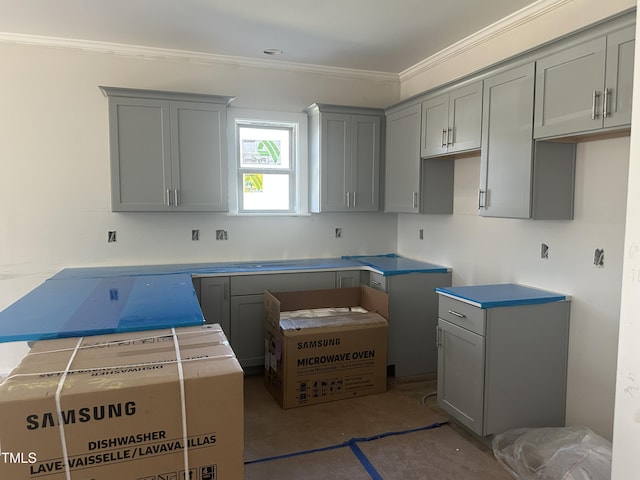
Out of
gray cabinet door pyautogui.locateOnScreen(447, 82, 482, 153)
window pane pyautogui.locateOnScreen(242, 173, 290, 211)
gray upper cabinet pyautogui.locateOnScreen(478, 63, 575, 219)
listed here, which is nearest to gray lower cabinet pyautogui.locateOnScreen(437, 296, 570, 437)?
gray upper cabinet pyautogui.locateOnScreen(478, 63, 575, 219)

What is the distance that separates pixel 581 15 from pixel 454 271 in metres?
2.00

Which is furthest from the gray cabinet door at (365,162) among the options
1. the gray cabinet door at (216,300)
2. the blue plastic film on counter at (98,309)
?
the blue plastic film on counter at (98,309)

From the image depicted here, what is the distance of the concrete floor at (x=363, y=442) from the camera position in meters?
2.51

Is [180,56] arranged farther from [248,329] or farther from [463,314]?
[463,314]

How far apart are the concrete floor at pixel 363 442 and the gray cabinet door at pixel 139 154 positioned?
5.85 feet

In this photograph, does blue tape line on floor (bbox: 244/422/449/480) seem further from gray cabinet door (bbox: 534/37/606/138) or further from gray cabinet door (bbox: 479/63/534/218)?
gray cabinet door (bbox: 534/37/606/138)

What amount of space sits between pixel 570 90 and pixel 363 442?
2313mm

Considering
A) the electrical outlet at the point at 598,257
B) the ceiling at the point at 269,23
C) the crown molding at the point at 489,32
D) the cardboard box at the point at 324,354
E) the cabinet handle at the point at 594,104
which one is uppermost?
the ceiling at the point at 269,23

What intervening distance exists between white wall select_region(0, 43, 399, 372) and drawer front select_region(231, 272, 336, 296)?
0.56 meters

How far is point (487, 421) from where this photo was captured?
269cm

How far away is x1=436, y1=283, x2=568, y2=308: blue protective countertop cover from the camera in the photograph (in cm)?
269

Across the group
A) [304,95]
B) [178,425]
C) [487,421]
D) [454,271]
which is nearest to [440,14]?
[304,95]

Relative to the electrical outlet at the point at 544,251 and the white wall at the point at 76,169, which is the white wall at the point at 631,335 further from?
the white wall at the point at 76,169

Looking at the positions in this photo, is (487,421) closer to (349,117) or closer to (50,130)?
(349,117)
